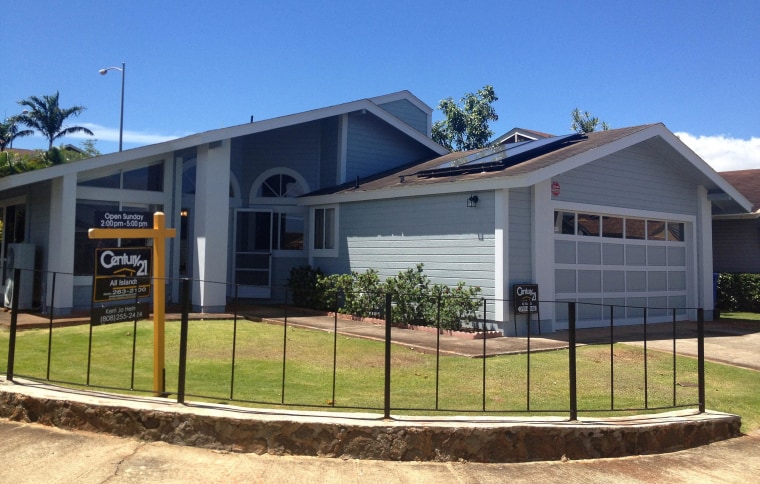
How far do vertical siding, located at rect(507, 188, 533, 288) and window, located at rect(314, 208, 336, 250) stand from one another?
5232 mm

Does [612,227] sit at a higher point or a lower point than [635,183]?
Answer: lower

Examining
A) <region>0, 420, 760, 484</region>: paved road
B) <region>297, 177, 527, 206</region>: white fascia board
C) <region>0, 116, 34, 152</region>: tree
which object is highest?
<region>0, 116, 34, 152</region>: tree

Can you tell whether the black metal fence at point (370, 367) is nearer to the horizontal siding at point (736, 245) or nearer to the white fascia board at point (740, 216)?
the white fascia board at point (740, 216)

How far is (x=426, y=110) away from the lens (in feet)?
76.8

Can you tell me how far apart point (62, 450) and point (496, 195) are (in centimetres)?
846

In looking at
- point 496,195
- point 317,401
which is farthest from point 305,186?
point 317,401

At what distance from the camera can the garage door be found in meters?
13.2

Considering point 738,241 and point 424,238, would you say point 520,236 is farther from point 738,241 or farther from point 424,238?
point 738,241

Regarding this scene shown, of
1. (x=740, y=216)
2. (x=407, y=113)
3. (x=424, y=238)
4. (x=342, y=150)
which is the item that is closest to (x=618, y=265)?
(x=424, y=238)

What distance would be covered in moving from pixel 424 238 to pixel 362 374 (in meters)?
5.45

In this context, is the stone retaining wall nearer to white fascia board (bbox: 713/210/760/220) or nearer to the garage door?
the garage door

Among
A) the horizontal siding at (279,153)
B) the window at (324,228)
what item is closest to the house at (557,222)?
the window at (324,228)

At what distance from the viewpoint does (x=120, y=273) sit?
7.40 m

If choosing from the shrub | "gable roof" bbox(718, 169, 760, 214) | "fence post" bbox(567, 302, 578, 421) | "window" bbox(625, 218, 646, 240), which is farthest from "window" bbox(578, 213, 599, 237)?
"gable roof" bbox(718, 169, 760, 214)
